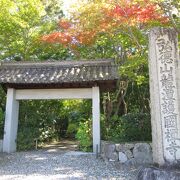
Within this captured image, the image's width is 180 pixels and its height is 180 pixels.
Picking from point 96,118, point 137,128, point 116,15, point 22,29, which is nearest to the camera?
point 137,128

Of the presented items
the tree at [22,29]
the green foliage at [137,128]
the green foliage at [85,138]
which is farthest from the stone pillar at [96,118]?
the tree at [22,29]

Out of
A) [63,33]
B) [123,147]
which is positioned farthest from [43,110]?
[123,147]

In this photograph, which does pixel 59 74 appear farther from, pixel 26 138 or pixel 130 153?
pixel 130 153

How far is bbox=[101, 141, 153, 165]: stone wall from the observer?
29.7ft

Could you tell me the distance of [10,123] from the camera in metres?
12.1

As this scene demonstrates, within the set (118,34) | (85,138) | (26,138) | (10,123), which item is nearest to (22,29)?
(118,34)

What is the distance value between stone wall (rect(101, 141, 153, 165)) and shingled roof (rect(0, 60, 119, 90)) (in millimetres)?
3128

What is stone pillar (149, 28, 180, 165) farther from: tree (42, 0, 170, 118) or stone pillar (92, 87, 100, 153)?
stone pillar (92, 87, 100, 153)

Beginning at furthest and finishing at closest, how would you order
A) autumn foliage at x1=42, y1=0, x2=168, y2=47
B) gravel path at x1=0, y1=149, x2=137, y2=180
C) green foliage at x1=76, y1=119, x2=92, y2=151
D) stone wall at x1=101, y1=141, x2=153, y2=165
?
green foliage at x1=76, y1=119, x2=92, y2=151
autumn foliage at x1=42, y1=0, x2=168, y2=47
stone wall at x1=101, y1=141, x2=153, y2=165
gravel path at x1=0, y1=149, x2=137, y2=180

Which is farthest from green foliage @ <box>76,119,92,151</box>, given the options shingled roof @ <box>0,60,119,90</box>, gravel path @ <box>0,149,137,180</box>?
shingled roof @ <box>0,60,119,90</box>

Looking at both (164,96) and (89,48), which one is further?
(89,48)

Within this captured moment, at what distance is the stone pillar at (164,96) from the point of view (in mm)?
6289

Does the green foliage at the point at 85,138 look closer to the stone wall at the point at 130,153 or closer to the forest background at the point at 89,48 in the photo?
the forest background at the point at 89,48

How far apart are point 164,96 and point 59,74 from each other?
22.6 ft
